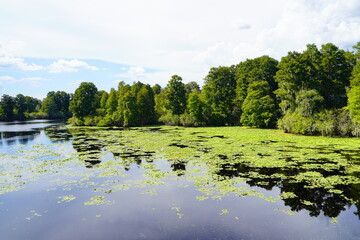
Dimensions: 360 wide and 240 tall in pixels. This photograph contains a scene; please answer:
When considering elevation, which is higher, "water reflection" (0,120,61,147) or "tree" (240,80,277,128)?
"tree" (240,80,277,128)

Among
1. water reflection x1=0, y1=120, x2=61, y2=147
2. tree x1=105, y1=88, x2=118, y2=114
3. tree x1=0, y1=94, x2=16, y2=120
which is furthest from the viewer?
tree x1=0, y1=94, x2=16, y2=120

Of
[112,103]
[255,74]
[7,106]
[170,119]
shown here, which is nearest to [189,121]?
[170,119]

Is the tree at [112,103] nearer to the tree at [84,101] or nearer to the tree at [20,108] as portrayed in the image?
the tree at [84,101]

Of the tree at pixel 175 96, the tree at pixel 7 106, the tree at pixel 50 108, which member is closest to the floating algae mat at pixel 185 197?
the tree at pixel 175 96

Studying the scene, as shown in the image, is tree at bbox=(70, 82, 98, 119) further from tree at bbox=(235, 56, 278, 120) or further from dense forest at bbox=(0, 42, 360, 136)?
tree at bbox=(235, 56, 278, 120)

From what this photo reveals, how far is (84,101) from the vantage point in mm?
78188

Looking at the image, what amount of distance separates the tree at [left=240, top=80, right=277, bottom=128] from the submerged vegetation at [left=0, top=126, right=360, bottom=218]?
21312 millimetres

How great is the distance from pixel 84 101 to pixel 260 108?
54.5 meters

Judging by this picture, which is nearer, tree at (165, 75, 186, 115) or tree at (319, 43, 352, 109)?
tree at (319, 43, 352, 109)

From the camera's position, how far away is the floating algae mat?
10164 mm

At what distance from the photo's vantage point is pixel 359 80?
33.6 m

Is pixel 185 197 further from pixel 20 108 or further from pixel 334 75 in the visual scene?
pixel 20 108

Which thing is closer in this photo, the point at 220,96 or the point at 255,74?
the point at 255,74

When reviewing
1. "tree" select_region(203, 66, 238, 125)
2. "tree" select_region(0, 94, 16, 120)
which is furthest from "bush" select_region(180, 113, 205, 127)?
"tree" select_region(0, 94, 16, 120)
